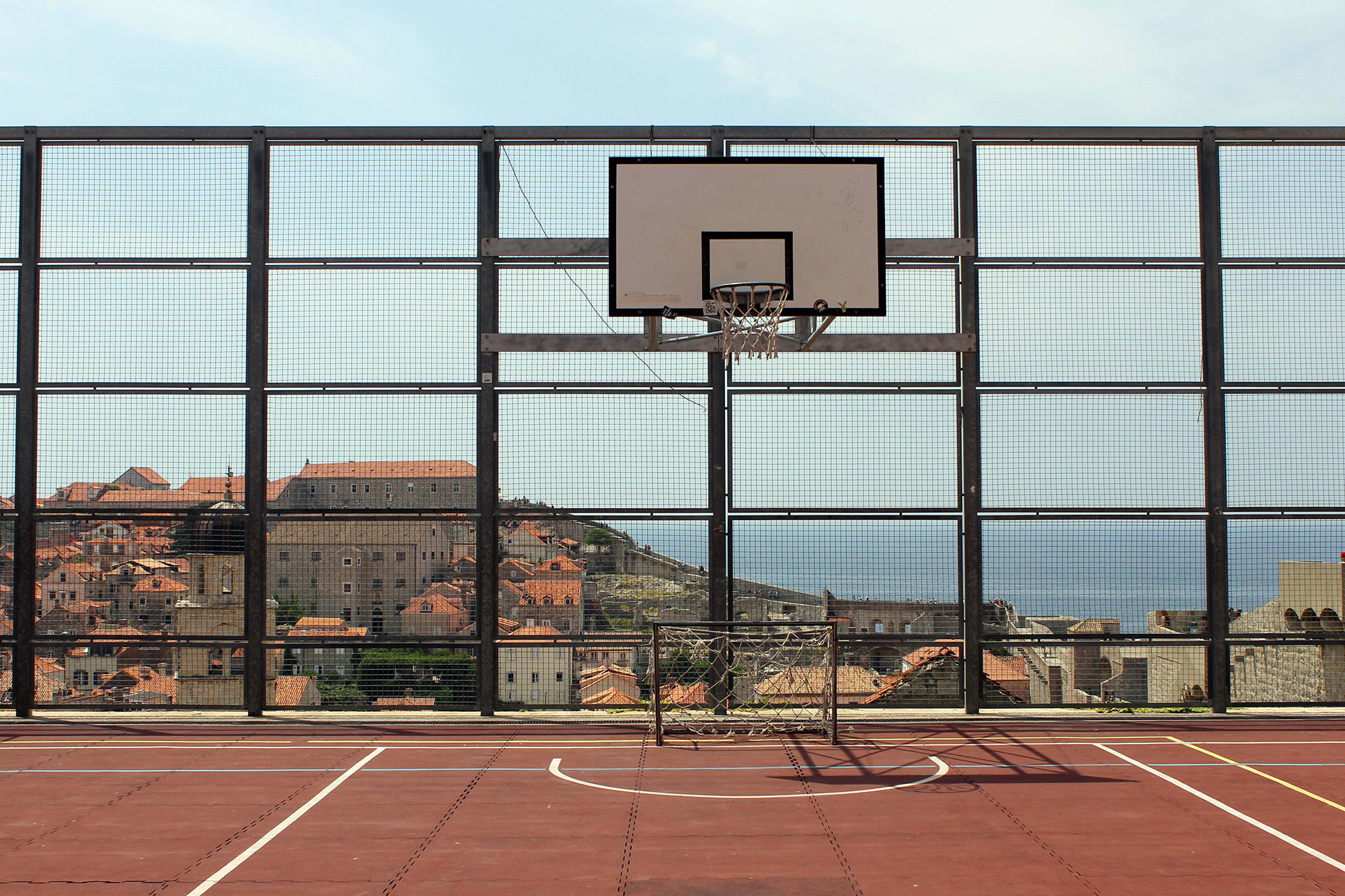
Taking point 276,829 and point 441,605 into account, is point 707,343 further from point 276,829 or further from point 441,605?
point 276,829

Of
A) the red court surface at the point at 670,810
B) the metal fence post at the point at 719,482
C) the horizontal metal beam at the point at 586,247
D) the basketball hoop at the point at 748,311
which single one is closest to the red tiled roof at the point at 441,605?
the red court surface at the point at 670,810

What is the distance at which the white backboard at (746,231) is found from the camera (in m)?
12.8

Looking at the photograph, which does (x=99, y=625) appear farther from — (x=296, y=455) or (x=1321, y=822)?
(x=1321, y=822)

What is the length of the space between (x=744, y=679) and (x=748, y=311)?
568 centimetres

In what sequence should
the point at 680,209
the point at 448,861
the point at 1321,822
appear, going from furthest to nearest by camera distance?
the point at 680,209 → the point at 1321,822 → the point at 448,861

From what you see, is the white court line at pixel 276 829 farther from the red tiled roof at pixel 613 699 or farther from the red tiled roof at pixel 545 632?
the red tiled roof at pixel 613 699

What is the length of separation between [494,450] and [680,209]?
4753 millimetres

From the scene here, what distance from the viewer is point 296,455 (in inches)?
588

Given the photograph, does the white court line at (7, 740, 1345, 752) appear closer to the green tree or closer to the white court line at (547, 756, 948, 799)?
the white court line at (547, 756, 948, 799)

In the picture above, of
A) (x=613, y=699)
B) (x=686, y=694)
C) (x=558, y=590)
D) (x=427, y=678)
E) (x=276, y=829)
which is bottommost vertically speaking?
(x=276, y=829)

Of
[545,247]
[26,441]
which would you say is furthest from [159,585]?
[545,247]

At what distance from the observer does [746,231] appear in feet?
42.3

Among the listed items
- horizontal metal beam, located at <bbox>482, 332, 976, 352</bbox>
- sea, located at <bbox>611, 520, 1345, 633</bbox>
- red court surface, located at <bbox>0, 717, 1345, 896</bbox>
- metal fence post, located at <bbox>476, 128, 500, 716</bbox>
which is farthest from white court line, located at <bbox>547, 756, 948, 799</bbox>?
horizontal metal beam, located at <bbox>482, 332, 976, 352</bbox>

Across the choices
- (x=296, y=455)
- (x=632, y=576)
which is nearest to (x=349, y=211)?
(x=296, y=455)
